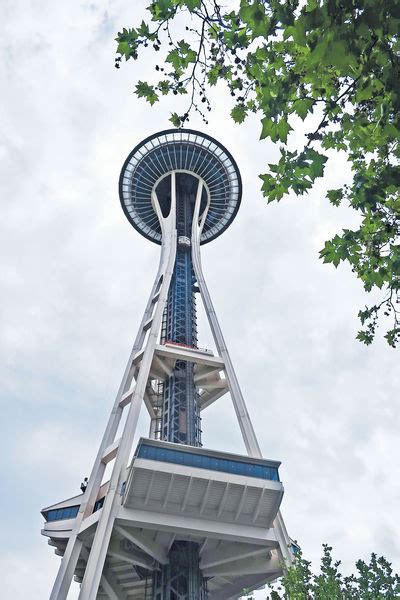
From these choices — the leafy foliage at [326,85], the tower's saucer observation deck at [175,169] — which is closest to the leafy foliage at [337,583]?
the leafy foliage at [326,85]

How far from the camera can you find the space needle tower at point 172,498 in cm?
3450

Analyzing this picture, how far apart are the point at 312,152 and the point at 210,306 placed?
151 ft

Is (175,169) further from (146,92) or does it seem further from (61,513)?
(146,92)

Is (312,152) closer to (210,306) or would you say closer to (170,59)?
(170,59)

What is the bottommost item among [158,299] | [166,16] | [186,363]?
[166,16]

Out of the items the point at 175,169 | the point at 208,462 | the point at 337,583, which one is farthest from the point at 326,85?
the point at 175,169

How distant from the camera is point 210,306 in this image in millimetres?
53875

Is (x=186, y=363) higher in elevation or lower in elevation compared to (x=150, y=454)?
higher

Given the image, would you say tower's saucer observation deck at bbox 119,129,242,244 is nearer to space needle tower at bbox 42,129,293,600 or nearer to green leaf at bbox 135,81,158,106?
space needle tower at bbox 42,129,293,600

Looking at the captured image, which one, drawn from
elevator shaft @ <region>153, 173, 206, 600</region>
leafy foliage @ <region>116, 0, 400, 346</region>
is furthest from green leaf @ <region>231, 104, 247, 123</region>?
elevator shaft @ <region>153, 173, 206, 600</region>

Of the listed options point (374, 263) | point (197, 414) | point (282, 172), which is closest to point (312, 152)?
point (282, 172)

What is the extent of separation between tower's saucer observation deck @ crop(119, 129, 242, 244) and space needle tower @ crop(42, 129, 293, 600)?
15090 mm

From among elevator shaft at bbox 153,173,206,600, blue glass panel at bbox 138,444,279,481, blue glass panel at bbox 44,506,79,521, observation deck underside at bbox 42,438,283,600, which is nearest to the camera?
observation deck underside at bbox 42,438,283,600

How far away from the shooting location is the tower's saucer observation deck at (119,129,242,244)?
67.8 m
